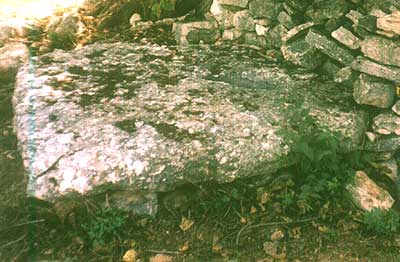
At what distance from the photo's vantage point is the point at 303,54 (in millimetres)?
3918

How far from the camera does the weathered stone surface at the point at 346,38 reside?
3.58m

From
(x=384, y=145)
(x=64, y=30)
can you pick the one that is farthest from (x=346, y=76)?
(x=64, y=30)

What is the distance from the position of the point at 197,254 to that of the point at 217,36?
2492mm

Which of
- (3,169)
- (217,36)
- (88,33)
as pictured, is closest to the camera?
(3,169)

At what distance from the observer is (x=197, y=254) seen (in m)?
2.88

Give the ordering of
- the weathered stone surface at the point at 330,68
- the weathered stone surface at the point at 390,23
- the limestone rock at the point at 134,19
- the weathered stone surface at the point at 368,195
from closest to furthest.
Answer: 1. the weathered stone surface at the point at 368,195
2. the weathered stone surface at the point at 390,23
3. the weathered stone surface at the point at 330,68
4. the limestone rock at the point at 134,19

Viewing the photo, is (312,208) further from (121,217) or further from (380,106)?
(121,217)

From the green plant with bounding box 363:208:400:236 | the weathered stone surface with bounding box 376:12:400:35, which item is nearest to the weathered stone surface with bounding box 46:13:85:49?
the weathered stone surface with bounding box 376:12:400:35

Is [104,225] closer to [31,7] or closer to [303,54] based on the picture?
[303,54]

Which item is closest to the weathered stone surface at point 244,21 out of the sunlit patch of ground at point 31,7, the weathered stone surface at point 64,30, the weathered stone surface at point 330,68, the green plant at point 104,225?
the weathered stone surface at point 330,68

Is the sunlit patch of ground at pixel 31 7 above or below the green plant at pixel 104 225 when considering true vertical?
above

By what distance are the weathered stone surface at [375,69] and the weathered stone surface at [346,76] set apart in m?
0.06

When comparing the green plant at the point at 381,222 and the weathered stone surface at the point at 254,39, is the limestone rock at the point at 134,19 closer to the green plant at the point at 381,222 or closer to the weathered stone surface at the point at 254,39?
the weathered stone surface at the point at 254,39

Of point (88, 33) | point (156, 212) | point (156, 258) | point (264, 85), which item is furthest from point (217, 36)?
point (156, 258)
